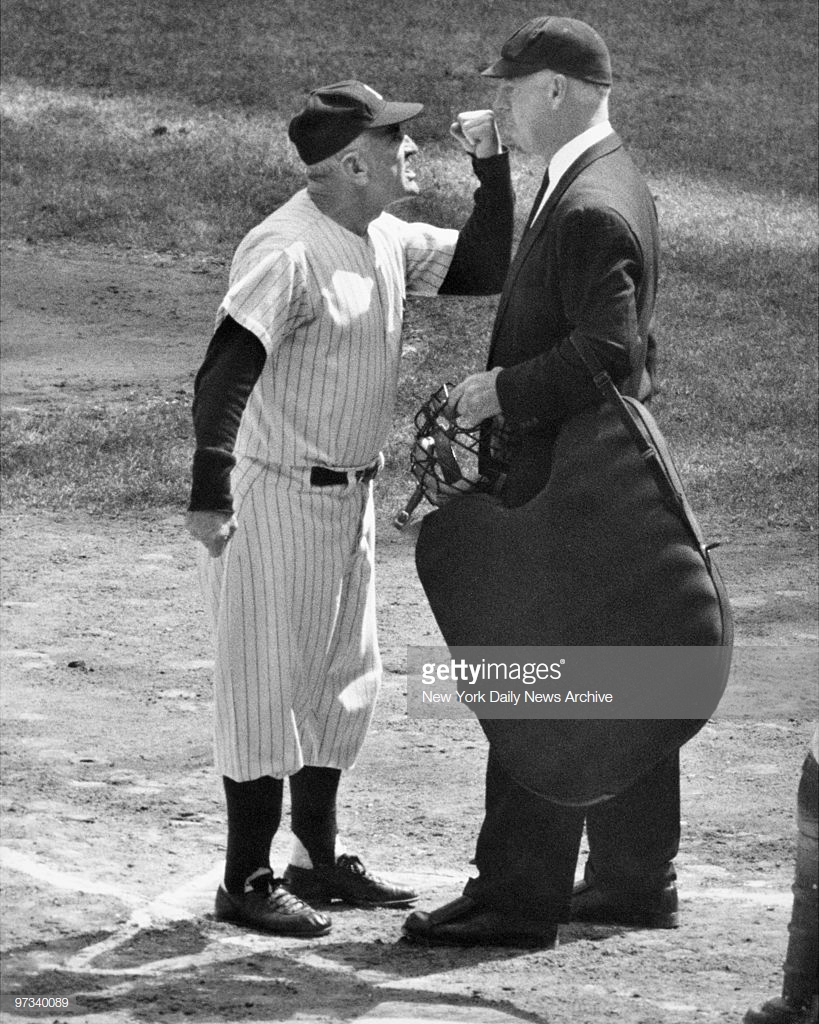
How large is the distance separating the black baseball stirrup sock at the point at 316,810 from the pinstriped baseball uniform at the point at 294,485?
0.22 metres

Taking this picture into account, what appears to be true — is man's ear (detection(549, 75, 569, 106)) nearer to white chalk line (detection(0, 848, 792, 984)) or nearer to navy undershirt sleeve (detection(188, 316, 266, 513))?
navy undershirt sleeve (detection(188, 316, 266, 513))

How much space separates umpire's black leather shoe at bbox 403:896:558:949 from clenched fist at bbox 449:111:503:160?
1.80m

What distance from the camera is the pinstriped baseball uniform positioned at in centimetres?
410

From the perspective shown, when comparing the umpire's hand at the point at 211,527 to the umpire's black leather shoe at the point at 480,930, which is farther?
the umpire's black leather shoe at the point at 480,930

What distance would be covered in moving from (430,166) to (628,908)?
43.4 ft

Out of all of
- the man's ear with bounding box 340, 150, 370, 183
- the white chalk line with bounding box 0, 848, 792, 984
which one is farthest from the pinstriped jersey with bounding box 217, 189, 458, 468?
the white chalk line with bounding box 0, 848, 792, 984

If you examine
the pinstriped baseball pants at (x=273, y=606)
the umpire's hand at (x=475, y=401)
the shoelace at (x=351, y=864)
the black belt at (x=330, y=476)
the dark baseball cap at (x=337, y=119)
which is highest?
the dark baseball cap at (x=337, y=119)

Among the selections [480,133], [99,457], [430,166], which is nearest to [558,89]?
[480,133]

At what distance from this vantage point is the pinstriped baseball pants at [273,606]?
4105mm

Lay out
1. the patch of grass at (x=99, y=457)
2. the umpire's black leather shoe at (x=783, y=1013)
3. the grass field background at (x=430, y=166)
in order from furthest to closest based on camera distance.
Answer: the grass field background at (x=430, y=166), the patch of grass at (x=99, y=457), the umpire's black leather shoe at (x=783, y=1013)

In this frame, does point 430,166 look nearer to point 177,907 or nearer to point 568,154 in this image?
point 568,154

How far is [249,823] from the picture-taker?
4160 millimetres

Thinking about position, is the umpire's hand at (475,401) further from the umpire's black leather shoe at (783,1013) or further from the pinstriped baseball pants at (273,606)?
the umpire's black leather shoe at (783,1013)

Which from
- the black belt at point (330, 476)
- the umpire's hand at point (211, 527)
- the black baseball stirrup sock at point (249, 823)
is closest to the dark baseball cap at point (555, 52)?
the black belt at point (330, 476)
